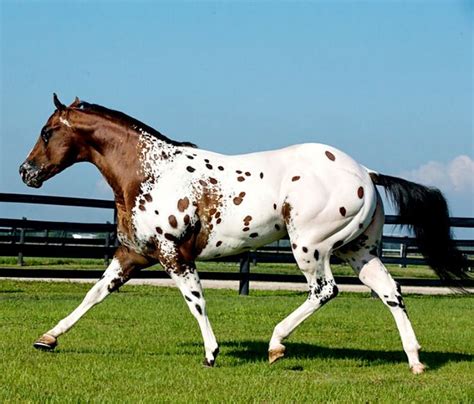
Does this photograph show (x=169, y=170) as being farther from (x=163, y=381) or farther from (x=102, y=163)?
(x=163, y=381)

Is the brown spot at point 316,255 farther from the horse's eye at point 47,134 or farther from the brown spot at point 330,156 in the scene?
the horse's eye at point 47,134

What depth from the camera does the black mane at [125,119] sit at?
8.36 meters

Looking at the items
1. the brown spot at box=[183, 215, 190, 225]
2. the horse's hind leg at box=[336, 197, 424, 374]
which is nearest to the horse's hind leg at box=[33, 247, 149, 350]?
the brown spot at box=[183, 215, 190, 225]

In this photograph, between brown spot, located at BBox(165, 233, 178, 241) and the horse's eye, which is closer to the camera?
brown spot, located at BBox(165, 233, 178, 241)

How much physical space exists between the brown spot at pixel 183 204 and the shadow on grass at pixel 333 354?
4.57 ft

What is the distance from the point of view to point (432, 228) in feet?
28.9

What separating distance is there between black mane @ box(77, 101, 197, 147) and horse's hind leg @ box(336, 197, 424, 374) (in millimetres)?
1691

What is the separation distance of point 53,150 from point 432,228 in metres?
3.53

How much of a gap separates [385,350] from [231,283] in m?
11.9

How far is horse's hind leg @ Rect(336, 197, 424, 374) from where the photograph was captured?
8.05 metres

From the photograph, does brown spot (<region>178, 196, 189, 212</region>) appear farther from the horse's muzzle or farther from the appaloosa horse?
the horse's muzzle

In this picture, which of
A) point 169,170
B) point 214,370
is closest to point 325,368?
point 214,370

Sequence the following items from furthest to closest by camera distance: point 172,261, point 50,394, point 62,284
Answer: point 62,284 < point 172,261 < point 50,394

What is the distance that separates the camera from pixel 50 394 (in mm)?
6062
